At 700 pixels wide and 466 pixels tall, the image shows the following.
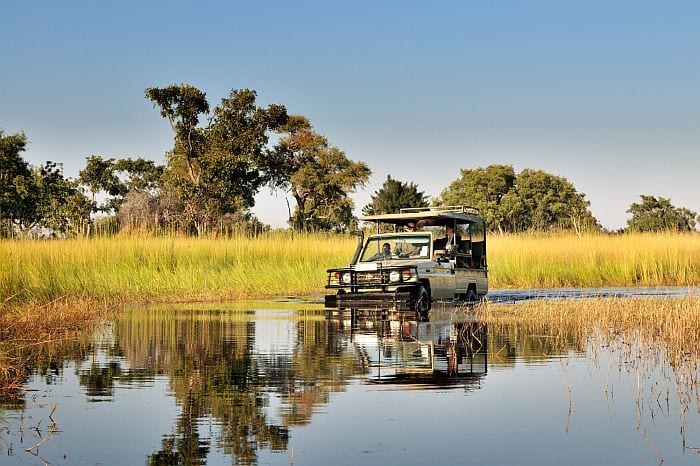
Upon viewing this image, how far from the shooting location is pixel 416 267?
21.2 m

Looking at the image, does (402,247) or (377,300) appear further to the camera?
(402,247)

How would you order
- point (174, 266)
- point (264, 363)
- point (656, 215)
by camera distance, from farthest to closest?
point (656, 215)
point (174, 266)
point (264, 363)

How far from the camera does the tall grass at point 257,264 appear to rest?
25.2m

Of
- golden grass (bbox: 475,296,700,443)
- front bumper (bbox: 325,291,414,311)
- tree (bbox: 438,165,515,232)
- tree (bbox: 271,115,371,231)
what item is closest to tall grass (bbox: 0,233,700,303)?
front bumper (bbox: 325,291,414,311)

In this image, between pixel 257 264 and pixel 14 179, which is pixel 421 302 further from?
pixel 14 179

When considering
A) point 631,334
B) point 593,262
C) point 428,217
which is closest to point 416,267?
point 428,217

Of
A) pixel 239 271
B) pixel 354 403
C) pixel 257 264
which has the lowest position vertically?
pixel 354 403

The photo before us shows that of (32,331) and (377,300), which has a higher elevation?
(377,300)

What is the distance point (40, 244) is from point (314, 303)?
751 centimetres

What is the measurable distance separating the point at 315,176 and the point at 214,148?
1233cm

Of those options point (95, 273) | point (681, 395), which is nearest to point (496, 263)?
point (95, 273)

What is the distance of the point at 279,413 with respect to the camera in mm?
8477

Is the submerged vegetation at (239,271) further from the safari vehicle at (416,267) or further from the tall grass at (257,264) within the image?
the safari vehicle at (416,267)

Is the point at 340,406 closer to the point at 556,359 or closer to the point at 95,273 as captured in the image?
the point at 556,359
